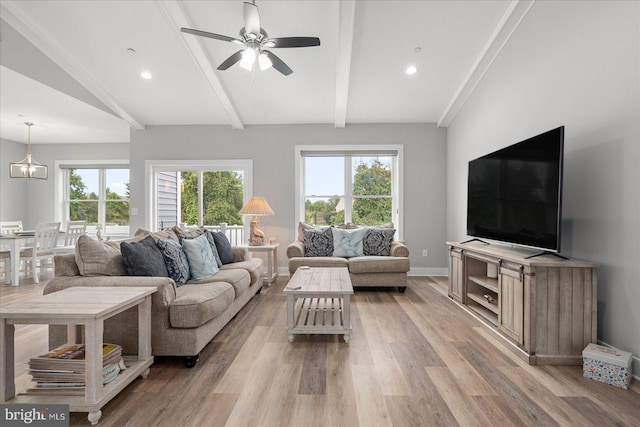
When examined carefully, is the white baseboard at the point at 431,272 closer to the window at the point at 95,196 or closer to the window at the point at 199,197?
the window at the point at 199,197

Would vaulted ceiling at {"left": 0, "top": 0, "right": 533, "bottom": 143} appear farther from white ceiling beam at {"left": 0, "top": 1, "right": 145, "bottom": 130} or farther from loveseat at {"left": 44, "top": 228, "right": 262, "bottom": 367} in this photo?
loveseat at {"left": 44, "top": 228, "right": 262, "bottom": 367}

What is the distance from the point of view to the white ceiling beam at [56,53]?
343 centimetres

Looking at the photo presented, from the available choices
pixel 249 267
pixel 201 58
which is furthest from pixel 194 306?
pixel 201 58

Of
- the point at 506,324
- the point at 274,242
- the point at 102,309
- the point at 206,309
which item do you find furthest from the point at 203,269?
the point at 506,324

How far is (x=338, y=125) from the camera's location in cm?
544

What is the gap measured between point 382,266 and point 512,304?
1.93 metres

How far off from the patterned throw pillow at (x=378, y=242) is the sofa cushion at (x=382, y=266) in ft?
1.38

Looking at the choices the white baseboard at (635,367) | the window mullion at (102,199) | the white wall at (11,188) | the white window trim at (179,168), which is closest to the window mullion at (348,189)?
the white window trim at (179,168)

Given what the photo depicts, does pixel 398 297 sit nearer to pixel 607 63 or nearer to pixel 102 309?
pixel 607 63

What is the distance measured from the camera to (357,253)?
189 inches

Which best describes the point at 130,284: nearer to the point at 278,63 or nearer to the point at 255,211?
the point at 278,63

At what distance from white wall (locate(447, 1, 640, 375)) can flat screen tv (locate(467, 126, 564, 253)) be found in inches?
12.5

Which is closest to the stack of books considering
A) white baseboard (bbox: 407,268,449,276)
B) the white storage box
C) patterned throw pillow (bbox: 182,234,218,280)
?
patterned throw pillow (bbox: 182,234,218,280)

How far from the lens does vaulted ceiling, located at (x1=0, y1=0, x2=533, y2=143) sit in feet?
11.0
